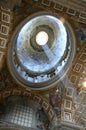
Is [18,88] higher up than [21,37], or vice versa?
[21,37]

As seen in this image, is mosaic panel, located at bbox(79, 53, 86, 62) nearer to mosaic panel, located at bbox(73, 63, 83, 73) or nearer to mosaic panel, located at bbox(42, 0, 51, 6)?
mosaic panel, located at bbox(73, 63, 83, 73)

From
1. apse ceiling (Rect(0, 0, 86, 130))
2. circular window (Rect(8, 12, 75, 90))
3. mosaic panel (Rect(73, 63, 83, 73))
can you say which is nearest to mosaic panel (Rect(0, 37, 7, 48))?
apse ceiling (Rect(0, 0, 86, 130))

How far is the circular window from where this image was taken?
11.1 metres

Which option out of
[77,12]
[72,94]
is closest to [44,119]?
[72,94]

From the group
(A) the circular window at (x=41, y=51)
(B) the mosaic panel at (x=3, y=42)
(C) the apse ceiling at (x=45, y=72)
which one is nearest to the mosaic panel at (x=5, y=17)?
(C) the apse ceiling at (x=45, y=72)

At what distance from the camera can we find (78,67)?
11.4 m

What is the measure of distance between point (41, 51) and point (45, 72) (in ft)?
4.67

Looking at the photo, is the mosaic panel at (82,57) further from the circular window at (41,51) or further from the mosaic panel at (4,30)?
the mosaic panel at (4,30)

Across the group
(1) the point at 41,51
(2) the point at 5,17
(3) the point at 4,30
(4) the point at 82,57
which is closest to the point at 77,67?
(4) the point at 82,57

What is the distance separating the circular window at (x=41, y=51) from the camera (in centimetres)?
1107

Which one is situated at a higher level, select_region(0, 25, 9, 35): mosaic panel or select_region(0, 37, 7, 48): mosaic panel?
select_region(0, 25, 9, 35): mosaic panel

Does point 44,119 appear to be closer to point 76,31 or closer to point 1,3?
point 76,31

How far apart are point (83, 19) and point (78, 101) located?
370 cm

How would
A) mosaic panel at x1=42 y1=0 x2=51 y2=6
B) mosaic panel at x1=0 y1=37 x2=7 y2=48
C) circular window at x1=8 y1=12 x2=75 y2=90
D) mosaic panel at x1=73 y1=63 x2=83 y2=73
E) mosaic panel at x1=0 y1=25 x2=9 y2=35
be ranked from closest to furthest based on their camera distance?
mosaic panel at x1=42 y1=0 x2=51 y2=6 → mosaic panel at x1=0 y1=25 x2=9 y2=35 → mosaic panel at x1=0 y1=37 x2=7 y2=48 → circular window at x1=8 y1=12 x2=75 y2=90 → mosaic panel at x1=73 y1=63 x2=83 y2=73
